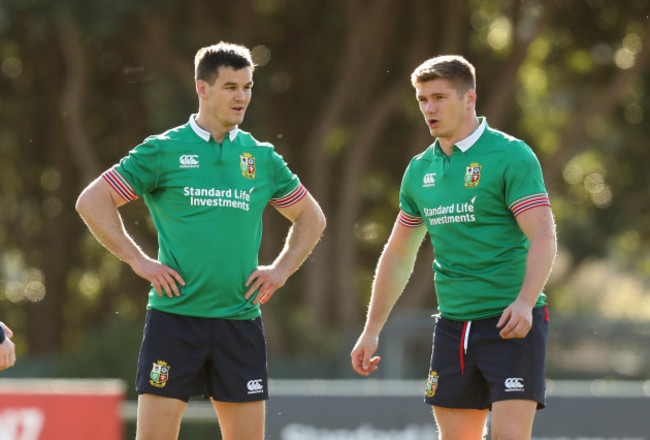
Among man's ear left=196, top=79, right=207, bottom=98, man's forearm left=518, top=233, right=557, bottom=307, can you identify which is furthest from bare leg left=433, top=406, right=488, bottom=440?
man's ear left=196, top=79, right=207, bottom=98

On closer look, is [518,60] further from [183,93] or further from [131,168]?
[131,168]

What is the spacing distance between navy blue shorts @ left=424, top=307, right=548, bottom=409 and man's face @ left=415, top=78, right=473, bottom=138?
3.31ft

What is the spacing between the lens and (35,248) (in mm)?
27609

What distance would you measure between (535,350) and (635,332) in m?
15.5

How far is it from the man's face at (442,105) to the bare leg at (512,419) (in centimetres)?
141

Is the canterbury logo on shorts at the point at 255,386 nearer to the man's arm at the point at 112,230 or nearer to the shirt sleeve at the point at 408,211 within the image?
the man's arm at the point at 112,230

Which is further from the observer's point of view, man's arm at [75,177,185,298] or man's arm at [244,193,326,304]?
man's arm at [244,193,326,304]

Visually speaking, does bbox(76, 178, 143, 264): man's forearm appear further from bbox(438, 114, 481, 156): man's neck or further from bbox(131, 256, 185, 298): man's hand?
bbox(438, 114, 481, 156): man's neck

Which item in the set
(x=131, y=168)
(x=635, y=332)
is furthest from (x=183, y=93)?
(x=131, y=168)

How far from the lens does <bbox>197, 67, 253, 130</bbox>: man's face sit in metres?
6.49

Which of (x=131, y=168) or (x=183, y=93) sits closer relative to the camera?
(x=131, y=168)

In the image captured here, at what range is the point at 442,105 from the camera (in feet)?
20.7

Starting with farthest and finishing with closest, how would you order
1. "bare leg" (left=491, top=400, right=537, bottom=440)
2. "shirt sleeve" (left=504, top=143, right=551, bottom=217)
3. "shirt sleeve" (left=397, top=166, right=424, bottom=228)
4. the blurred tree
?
the blurred tree → "shirt sleeve" (left=397, top=166, right=424, bottom=228) → "shirt sleeve" (left=504, top=143, right=551, bottom=217) → "bare leg" (left=491, top=400, right=537, bottom=440)

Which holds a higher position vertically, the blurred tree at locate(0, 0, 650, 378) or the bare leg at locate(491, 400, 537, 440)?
the blurred tree at locate(0, 0, 650, 378)
